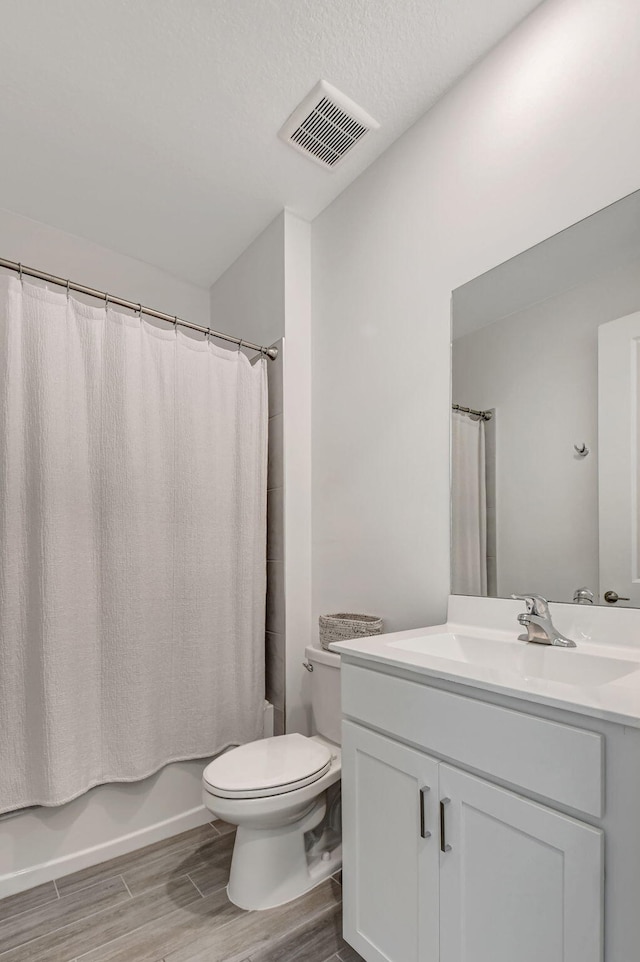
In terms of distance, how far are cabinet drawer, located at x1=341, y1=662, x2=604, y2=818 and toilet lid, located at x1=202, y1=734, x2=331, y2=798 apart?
1.29 ft

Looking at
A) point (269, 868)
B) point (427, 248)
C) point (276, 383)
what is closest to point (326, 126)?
point (427, 248)

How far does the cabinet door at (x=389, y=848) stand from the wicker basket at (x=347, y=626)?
46 cm

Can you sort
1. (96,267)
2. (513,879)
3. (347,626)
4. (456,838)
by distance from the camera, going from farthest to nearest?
1. (96,267)
2. (347,626)
3. (456,838)
4. (513,879)

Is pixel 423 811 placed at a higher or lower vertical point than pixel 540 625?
lower

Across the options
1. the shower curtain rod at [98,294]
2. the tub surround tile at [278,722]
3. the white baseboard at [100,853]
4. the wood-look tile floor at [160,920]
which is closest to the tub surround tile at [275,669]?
the tub surround tile at [278,722]

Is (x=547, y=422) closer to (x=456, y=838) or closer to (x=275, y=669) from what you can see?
(x=456, y=838)

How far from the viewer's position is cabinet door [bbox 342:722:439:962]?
1016 mm

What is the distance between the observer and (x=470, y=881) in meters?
0.93

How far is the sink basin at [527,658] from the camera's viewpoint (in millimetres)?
1076

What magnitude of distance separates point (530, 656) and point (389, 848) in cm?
53

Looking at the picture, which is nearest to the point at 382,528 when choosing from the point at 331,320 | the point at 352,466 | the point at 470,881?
the point at 352,466

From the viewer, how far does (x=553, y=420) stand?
4.50 ft

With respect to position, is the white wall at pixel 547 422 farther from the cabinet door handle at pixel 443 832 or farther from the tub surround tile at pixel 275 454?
the tub surround tile at pixel 275 454

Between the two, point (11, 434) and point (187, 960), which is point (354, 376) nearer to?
point (11, 434)
